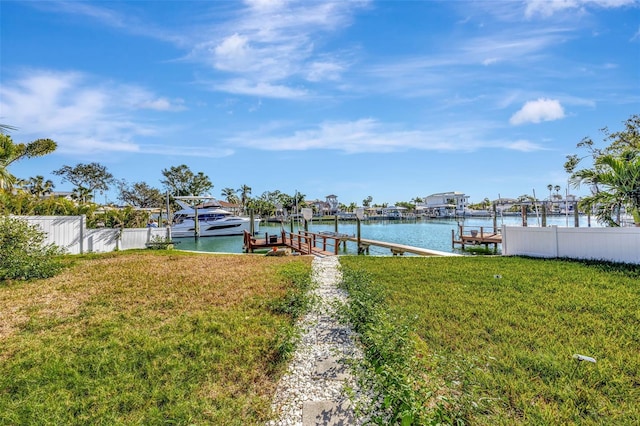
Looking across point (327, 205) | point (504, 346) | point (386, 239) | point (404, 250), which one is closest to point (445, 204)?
point (327, 205)

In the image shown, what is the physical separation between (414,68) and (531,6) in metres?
3.23

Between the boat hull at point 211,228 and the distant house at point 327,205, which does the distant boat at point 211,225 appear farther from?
the distant house at point 327,205

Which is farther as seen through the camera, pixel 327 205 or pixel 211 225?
pixel 327 205

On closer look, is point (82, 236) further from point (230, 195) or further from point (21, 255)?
point (230, 195)

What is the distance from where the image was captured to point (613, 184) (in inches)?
372

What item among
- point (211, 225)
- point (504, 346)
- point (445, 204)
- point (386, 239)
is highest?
point (445, 204)

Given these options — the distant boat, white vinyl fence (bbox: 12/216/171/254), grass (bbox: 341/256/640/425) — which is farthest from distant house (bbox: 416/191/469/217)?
grass (bbox: 341/256/640/425)

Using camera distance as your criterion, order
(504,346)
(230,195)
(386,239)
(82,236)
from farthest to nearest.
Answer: (230,195) → (386,239) → (82,236) → (504,346)

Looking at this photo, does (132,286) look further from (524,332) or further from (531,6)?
(531,6)

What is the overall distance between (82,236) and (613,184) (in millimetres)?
19049

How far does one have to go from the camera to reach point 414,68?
9.84 meters

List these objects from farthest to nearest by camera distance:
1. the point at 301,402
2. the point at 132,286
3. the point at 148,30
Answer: the point at 148,30
the point at 132,286
the point at 301,402

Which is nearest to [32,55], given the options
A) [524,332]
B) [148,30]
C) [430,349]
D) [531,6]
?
[148,30]

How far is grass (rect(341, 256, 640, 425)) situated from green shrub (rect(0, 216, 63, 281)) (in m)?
7.18
